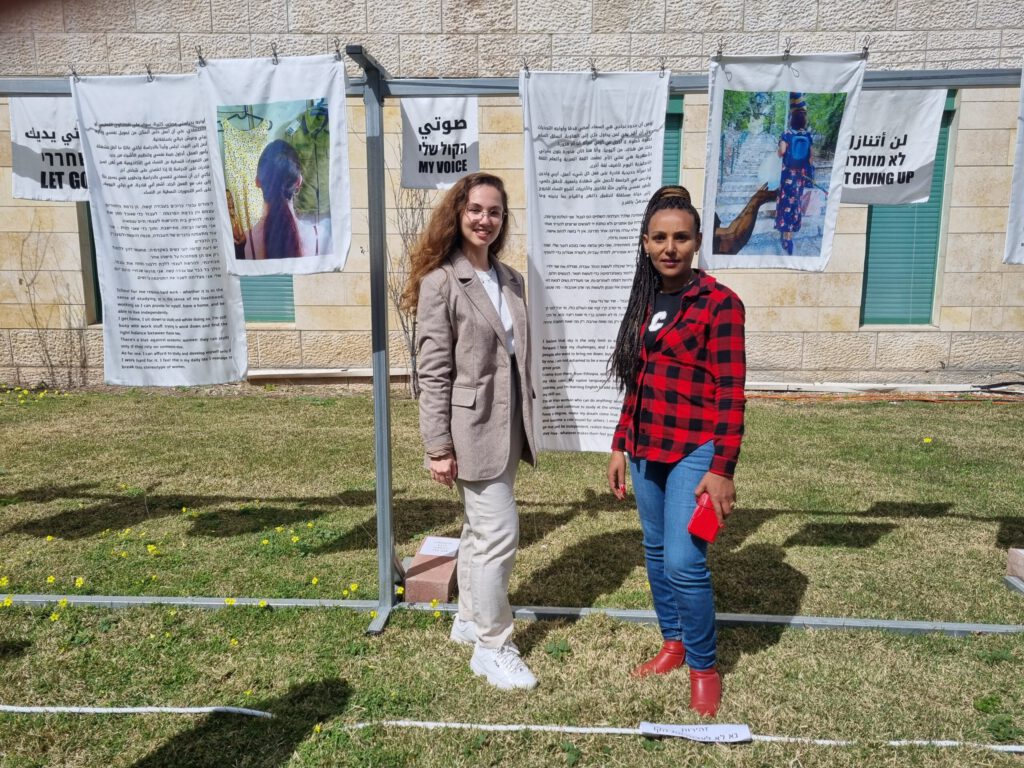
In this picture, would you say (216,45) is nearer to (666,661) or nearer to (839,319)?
(839,319)

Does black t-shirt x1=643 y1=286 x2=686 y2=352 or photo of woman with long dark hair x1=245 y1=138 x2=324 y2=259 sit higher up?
photo of woman with long dark hair x1=245 y1=138 x2=324 y2=259

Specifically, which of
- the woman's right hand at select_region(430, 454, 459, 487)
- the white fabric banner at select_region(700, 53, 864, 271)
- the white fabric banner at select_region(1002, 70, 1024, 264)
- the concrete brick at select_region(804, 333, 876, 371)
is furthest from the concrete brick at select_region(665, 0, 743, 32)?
the woman's right hand at select_region(430, 454, 459, 487)

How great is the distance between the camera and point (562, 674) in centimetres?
326

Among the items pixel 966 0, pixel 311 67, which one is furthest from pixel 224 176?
pixel 966 0

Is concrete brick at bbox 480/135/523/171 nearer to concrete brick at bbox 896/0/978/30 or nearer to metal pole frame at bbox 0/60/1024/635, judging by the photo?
concrete brick at bbox 896/0/978/30

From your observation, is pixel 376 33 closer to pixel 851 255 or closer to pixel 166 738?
pixel 851 255

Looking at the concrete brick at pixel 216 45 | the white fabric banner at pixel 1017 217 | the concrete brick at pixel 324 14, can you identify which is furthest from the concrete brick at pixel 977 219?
the concrete brick at pixel 216 45

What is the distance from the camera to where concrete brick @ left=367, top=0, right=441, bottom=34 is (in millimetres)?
9070

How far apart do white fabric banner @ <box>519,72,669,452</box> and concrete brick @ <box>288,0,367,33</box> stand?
21.7ft

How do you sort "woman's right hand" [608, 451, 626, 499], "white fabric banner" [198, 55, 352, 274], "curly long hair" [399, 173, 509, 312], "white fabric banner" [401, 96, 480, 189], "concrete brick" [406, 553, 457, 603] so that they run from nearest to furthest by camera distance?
"curly long hair" [399, 173, 509, 312]
"woman's right hand" [608, 451, 626, 499]
"white fabric banner" [198, 55, 352, 274]
"concrete brick" [406, 553, 457, 603]
"white fabric banner" [401, 96, 480, 189]

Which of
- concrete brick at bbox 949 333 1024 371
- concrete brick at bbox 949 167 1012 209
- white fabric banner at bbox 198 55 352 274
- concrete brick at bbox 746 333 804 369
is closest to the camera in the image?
white fabric banner at bbox 198 55 352 274

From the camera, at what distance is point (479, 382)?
304 cm

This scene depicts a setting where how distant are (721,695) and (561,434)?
4.63 ft

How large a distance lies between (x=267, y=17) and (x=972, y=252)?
9.22 m
